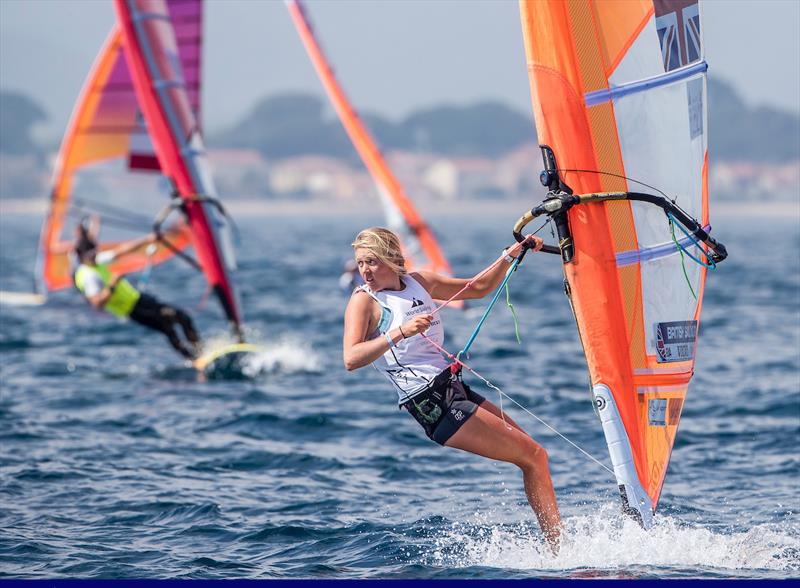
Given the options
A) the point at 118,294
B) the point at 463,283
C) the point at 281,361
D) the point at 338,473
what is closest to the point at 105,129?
the point at 118,294

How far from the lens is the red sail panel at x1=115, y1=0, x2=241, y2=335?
13828mm

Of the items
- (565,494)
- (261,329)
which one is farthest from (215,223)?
(565,494)

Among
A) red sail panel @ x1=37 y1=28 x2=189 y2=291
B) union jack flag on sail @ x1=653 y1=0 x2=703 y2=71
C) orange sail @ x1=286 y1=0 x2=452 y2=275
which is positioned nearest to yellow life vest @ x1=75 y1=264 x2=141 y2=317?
red sail panel @ x1=37 y1=28 x2=189 y2=291

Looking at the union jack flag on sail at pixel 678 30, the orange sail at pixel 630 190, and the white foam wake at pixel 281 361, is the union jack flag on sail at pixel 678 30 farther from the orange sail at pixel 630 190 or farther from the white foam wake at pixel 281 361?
the white foam wake at pixel 281 361

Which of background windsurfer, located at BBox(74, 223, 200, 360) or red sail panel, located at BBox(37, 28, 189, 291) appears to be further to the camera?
red sail panel, located at BBox(37, 28, 189, 291)

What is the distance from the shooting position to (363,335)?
5.97m

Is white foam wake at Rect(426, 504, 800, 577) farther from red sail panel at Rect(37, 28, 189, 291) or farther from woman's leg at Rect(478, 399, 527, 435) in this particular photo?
red sail panel at Rect(37, 28, 189, 291)

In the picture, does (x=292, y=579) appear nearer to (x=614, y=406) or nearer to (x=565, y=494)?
(x=614, y=406)

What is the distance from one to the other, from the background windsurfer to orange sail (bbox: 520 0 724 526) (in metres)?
7.84

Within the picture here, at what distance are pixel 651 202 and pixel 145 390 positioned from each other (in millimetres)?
7283

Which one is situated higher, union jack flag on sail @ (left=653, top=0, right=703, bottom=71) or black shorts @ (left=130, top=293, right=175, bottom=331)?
union jack flag on sail @ (left=653, top=0, right=703, bottom=71)

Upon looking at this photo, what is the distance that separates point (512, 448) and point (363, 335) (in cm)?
96

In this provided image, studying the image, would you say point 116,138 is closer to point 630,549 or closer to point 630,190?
point 630,190

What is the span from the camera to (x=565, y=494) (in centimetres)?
823
